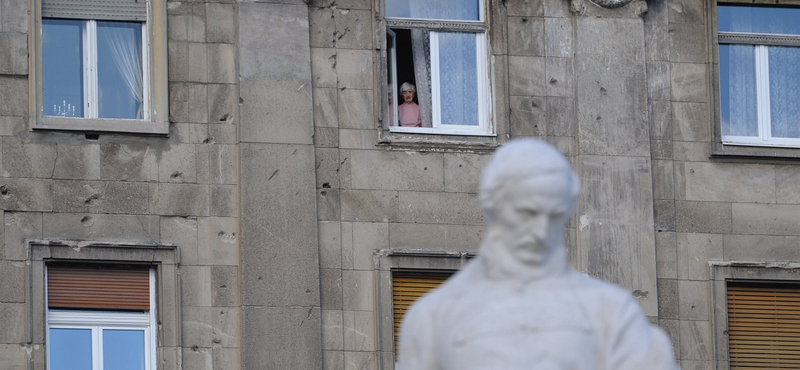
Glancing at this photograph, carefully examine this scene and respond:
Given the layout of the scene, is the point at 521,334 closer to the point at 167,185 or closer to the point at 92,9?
the point at 167,185

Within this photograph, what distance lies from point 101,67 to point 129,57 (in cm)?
29

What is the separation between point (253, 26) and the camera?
2231 cm

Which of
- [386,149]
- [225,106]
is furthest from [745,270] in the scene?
[225,106]

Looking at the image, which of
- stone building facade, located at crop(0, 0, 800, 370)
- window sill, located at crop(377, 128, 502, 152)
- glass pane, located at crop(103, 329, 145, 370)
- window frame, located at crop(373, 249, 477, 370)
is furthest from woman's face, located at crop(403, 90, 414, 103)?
glass pane, located at crop(103, 329, 145, 370)

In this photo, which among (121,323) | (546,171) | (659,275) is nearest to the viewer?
A: (546,171)

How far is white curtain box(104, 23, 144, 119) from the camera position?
22.1 meters

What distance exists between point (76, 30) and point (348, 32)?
251 centimetres

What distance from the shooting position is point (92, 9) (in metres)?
21.9

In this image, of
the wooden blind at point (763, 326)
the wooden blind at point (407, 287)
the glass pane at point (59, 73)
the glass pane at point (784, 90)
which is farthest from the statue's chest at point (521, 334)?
the glass pane at point (784, 90)

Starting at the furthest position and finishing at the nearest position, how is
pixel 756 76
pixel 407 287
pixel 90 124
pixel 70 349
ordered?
1. pixel 756 76
2. pixel 407 287
3. pixel 90 124
4. pixel 70 349

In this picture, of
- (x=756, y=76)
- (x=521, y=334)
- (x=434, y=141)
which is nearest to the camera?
(x=521, y=334)

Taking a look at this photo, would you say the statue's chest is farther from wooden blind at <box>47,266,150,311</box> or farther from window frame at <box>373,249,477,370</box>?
window frame at <box>373,249,477,370</box>

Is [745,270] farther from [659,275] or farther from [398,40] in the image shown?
[398,40]

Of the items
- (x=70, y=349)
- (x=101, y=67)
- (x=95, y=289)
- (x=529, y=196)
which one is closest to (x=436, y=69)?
(x=101, y=67)
